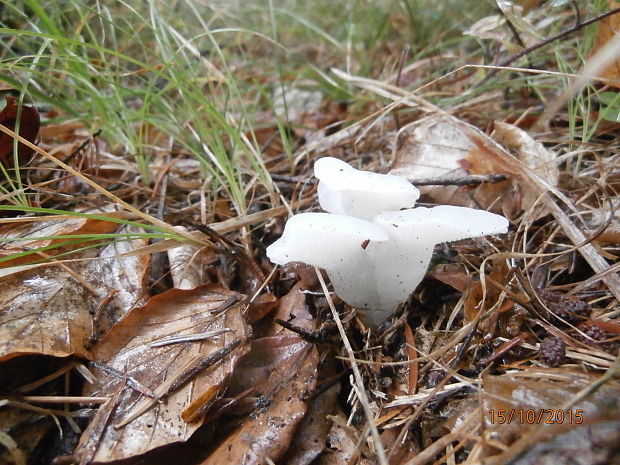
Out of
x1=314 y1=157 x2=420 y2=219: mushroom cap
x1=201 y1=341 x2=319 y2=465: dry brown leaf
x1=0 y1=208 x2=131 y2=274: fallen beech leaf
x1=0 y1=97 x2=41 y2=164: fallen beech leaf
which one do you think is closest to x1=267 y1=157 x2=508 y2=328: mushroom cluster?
x1=314 y1=157 x2=420 y2=219: mushroom cap

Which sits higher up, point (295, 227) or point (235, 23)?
point (235, 23)

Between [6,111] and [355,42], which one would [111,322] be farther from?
[355,42]

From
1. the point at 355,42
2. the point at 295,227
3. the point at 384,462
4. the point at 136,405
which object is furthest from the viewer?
the point at 355,42

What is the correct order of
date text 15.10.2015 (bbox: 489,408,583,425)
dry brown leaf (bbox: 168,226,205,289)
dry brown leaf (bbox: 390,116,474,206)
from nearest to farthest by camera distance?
1. date text 15.10.2015 (bbox: 489,408,583,425)
2. dry brown leaf (bbox: 168,226,205,289)
3. dry brown leaf (bbox: 390,116,474,206)

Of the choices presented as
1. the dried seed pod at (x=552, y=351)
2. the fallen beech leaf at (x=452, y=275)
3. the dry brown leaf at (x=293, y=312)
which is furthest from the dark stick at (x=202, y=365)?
the dried seed pod at (x=552, y=351)

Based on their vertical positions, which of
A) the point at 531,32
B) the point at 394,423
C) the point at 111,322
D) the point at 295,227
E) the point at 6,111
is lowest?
the point at 394,423

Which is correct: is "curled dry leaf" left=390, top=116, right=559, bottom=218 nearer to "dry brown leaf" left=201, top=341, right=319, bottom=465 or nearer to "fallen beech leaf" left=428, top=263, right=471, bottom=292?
"fallen beech leaf" left=428, top=263, right=471, bottom=292

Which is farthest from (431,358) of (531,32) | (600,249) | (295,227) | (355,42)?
(355,42)
